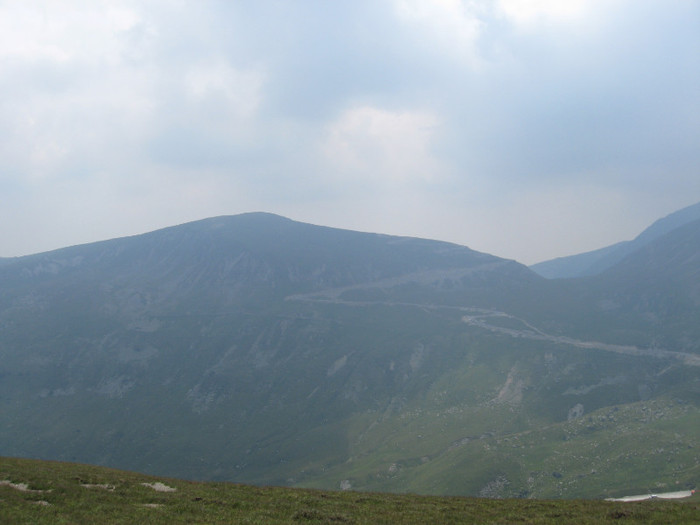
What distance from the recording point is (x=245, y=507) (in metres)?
31.5

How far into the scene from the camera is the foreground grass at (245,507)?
91.7ft

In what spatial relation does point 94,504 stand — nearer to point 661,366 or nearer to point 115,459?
point 115,459

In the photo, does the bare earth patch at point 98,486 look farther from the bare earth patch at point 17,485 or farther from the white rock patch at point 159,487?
the bare earth patch at point 17,485

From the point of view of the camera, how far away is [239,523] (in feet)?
89.0

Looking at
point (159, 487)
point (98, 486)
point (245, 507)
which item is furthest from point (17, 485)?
point (245, 507)

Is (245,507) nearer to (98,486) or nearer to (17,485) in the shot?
(98,486)

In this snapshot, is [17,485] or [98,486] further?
[98,486]

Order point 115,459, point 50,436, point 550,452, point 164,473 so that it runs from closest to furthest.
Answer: point 550,452 → point 164,473 → point 115,459 → point 50,436

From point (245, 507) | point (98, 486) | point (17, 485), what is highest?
point (17, 485)

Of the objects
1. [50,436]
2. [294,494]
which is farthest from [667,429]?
[50,436]

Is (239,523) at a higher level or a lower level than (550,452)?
higher

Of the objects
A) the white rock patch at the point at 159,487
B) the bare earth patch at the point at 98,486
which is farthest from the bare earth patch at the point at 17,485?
the white rock patch at the point at 159,487

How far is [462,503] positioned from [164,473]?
149996 mm

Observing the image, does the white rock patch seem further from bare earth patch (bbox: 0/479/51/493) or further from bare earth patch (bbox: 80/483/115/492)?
bare earth patch (bbox: 0/479/51/493)
